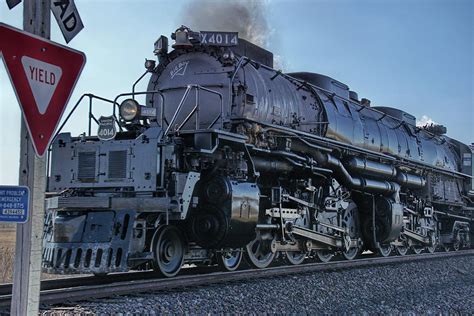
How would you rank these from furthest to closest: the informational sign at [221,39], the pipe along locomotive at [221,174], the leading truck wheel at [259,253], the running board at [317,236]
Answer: the running board at [317,236] < the leading truck wheel at [259,253] < the informational sign at [221,39] < the pipe along locomotive at [221,174]

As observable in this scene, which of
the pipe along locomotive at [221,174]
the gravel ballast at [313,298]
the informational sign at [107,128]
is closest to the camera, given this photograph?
the gravel ballast at [313,298]

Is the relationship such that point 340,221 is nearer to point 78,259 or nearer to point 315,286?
point 315,286

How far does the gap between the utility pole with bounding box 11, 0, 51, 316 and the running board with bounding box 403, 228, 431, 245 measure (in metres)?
14.2

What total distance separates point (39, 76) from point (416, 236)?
15.3m

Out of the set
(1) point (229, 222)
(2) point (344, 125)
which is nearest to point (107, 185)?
(1) point (229, 222)

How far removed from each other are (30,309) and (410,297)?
581 cm

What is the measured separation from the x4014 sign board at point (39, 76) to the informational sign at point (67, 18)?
1.50 feet

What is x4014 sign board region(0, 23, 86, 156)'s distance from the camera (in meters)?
2.93

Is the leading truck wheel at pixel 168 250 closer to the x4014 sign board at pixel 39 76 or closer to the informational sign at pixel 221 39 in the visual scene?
the informational sign at pixel 221 39

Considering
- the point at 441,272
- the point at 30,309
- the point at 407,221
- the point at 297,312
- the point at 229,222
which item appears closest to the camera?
the point at 30,309

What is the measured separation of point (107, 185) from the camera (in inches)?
348

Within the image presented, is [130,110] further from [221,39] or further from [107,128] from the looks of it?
[221,39]

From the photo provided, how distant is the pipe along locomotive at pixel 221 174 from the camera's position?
27.3 feet

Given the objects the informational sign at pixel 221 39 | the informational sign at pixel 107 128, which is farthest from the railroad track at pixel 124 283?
the informational sign at pixel 221 39
